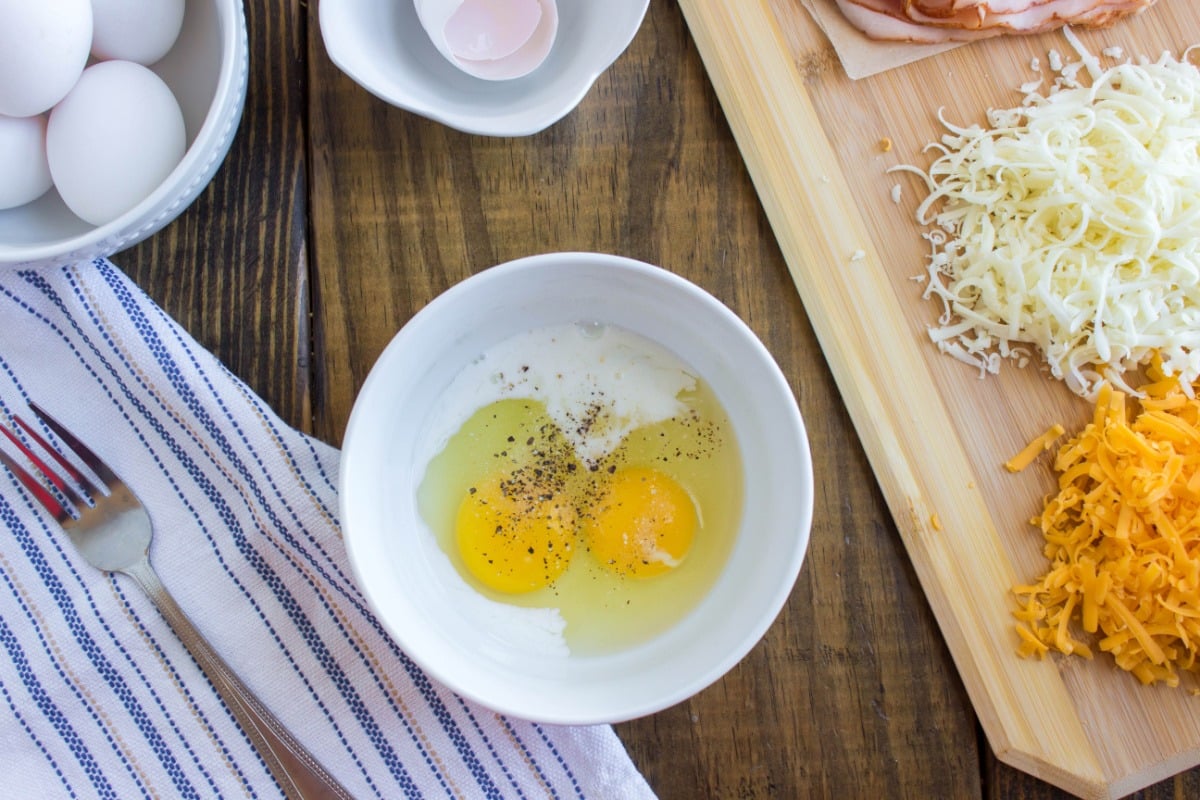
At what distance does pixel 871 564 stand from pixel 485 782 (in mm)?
523

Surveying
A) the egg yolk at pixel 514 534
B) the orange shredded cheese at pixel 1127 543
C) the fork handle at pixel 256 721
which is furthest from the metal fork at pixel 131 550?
the orange shredded cheese at pixel 1127 543

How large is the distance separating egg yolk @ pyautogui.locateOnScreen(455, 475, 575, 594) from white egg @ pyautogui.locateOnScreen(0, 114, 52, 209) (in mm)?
579

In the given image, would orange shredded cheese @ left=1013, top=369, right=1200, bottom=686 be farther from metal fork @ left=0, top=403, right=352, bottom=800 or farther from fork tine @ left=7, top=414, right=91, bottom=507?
fork tine @ left=7, top=414, right=91, bottom=507

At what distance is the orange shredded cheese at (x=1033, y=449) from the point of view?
1094mm

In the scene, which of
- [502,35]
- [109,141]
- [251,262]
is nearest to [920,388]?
[502,35]

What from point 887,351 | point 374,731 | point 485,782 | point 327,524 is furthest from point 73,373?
point 887,351

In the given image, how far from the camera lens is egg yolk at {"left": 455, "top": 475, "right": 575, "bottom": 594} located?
1.00 meters

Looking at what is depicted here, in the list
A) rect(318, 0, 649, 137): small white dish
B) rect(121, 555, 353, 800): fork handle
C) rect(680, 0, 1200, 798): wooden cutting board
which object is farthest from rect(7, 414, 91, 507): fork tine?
rect(680, 0, 1200, 798): wooden cutting board

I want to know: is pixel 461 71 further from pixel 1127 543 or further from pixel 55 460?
pixel 1127 543

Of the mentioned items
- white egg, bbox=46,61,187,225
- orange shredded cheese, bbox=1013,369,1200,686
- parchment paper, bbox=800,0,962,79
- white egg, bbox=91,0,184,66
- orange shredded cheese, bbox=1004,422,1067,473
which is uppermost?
white egg, bbox=91,0,184,66

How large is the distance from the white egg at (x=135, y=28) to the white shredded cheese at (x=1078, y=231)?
88cm

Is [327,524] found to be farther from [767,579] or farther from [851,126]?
[851,126]

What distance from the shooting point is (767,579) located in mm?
897

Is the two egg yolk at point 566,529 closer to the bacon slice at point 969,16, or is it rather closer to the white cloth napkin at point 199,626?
the white cloth napkin at point 199,626
